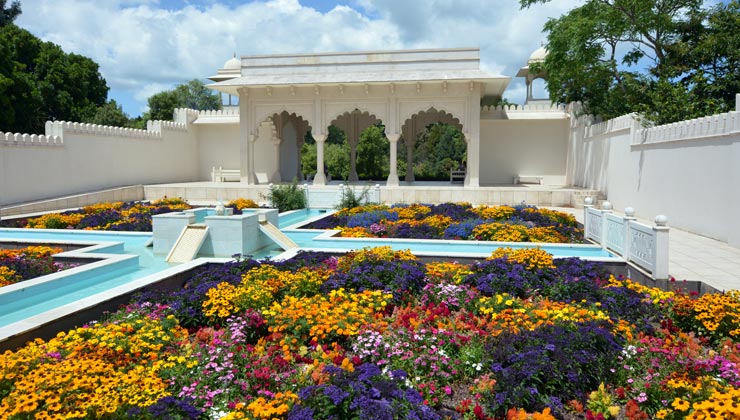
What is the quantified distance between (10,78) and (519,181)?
21110 mm

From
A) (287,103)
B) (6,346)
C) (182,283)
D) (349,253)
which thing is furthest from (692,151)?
(287,103)

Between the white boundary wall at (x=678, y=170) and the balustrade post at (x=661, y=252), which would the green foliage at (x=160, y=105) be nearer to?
the white boundary wall at (x=678, y=170)

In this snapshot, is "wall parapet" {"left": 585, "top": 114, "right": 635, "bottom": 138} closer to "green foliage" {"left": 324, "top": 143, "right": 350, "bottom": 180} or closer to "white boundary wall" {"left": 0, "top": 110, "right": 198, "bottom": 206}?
"white boundary wall" {"left": 0, "top": 110, "right": 198, "bottom": 206}

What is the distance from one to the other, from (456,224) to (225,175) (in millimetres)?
14846

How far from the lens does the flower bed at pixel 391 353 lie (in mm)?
3023

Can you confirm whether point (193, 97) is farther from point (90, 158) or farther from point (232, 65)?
point (90, 158)

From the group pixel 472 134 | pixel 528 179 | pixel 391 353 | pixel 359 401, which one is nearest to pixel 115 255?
pixel 391 353

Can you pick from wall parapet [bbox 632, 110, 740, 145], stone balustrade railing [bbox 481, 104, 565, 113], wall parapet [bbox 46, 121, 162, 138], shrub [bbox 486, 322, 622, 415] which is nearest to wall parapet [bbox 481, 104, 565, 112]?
stone balustrade railing [bbox 481, 104, 565, 113]

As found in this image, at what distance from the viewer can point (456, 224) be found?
9781 mm

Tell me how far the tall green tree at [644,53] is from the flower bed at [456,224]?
194 inches

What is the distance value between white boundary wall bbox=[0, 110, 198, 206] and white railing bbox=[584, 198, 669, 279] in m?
13.6

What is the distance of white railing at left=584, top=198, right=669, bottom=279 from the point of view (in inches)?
238

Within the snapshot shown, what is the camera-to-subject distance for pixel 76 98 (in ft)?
88.5

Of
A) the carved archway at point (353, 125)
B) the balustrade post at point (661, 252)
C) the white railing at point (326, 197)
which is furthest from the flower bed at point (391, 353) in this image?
the carved archway at point (353, 125)
